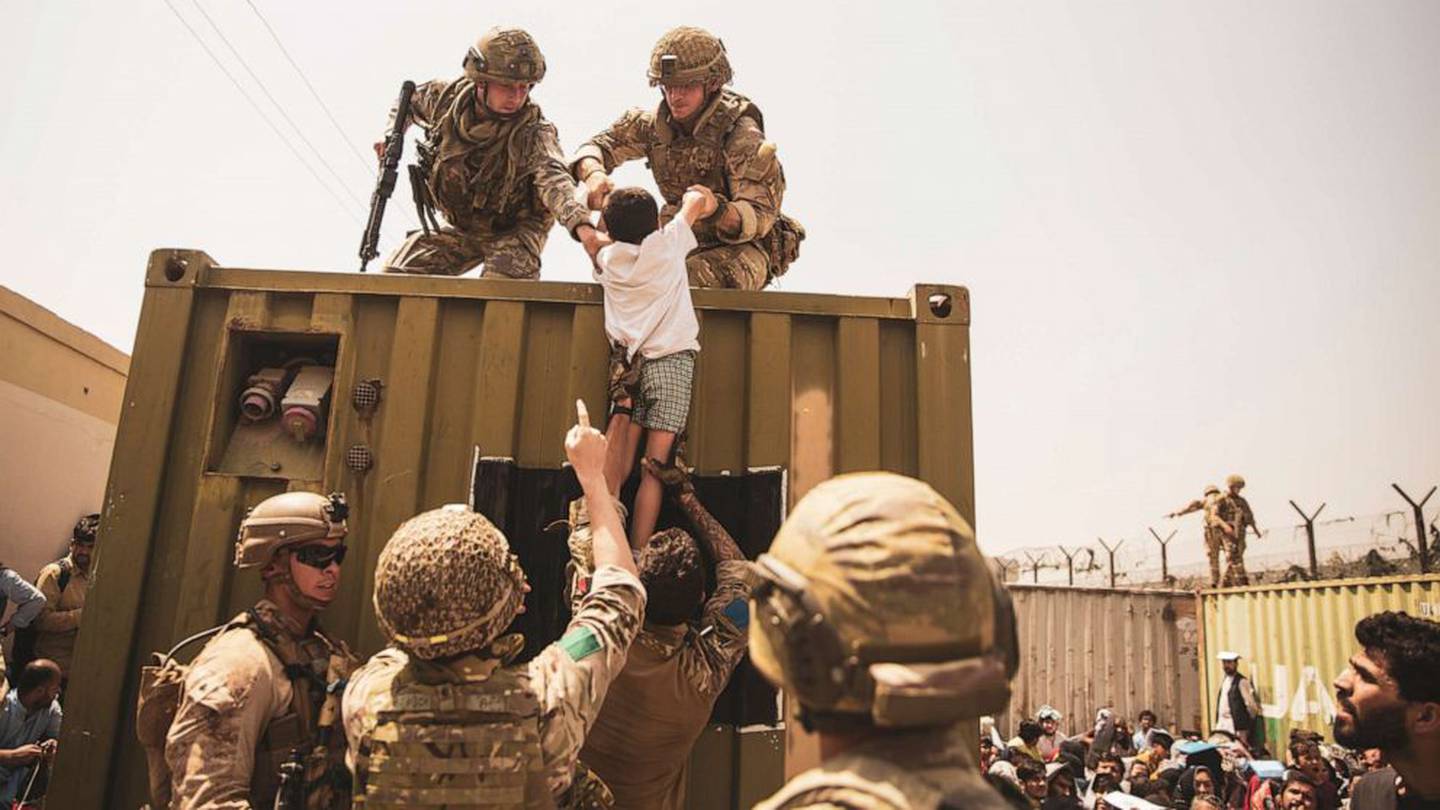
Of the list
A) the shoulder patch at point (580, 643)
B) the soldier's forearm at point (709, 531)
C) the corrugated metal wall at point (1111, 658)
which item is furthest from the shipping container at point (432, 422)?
the corrugated metal wall at point (1111, 658)

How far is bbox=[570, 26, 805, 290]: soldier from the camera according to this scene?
13.1 feet

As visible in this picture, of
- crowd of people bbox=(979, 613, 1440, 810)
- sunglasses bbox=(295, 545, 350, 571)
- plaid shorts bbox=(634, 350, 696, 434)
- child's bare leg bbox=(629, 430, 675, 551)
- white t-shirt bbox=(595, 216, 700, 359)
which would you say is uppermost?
white t-shirt bbox=(595, 216, 700, 359)

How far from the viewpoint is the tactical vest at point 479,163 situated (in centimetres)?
403

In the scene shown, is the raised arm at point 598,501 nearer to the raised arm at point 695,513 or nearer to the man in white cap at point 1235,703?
the raised arm at point 695,513

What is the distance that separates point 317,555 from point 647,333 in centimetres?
117

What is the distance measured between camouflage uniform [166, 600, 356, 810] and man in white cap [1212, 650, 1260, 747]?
11.1 meters

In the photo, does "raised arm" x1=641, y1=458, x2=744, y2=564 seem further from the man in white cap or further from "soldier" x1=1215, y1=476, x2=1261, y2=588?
"soldier" x1=1215, y1=476, x2=1261, y2=588

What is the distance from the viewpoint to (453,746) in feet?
5.79

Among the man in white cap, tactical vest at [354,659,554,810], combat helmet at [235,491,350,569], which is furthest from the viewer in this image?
the man in white cap

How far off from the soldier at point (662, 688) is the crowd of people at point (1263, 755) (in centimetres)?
80

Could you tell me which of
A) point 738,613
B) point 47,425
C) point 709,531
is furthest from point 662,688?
point 47,425

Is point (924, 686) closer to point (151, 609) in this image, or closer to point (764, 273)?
point (151, 609)

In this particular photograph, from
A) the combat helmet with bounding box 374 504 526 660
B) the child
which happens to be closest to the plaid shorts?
the child

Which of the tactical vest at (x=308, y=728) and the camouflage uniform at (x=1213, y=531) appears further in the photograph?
the camouflage uniform at (x=1213, y=531)
